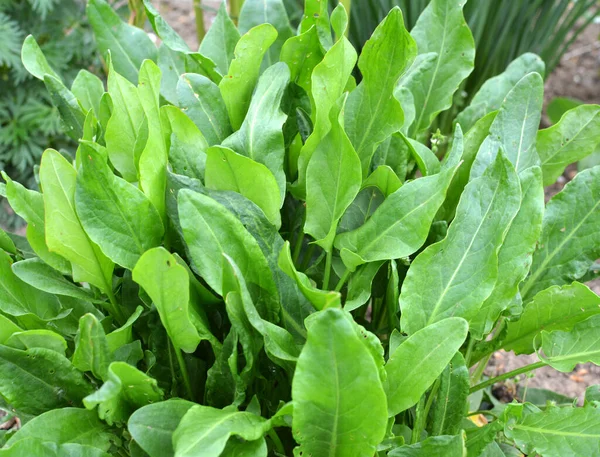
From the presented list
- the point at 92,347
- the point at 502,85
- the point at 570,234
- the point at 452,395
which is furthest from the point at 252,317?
the point at 502,85

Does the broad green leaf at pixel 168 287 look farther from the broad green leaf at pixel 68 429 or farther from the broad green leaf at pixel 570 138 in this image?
the broad green leaf at pixel 570 138

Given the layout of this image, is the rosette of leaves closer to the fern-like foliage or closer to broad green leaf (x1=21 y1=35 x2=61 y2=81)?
broad green leaf (x1=21 y1=35 x2=61 y2=81)

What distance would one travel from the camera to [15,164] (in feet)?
7.55

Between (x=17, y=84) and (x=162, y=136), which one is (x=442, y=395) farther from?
(x=17, y=84)

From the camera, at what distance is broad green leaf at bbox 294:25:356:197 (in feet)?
2.51

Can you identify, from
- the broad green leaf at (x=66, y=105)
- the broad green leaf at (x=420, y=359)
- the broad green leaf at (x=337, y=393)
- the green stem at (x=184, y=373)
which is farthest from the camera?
the broad green leaf at (x=66, y=105)

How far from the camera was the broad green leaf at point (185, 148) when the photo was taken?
2.70 feet

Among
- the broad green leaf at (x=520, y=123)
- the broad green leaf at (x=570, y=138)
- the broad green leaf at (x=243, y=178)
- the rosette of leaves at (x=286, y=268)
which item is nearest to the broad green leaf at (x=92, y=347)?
the rosette of leaves at (x=286, y=268)

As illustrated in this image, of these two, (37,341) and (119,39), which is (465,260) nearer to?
(37,341)

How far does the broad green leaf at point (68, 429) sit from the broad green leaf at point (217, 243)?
22 centimetres

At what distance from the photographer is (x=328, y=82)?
78 centimetres

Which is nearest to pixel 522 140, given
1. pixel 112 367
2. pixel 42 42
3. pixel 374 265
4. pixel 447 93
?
pixel 447 93

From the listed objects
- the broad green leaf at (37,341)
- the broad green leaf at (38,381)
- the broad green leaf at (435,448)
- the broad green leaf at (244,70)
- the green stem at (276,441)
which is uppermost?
the broad green leaf at (244,70)

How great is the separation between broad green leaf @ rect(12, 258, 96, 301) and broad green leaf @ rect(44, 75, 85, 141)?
21 cm
